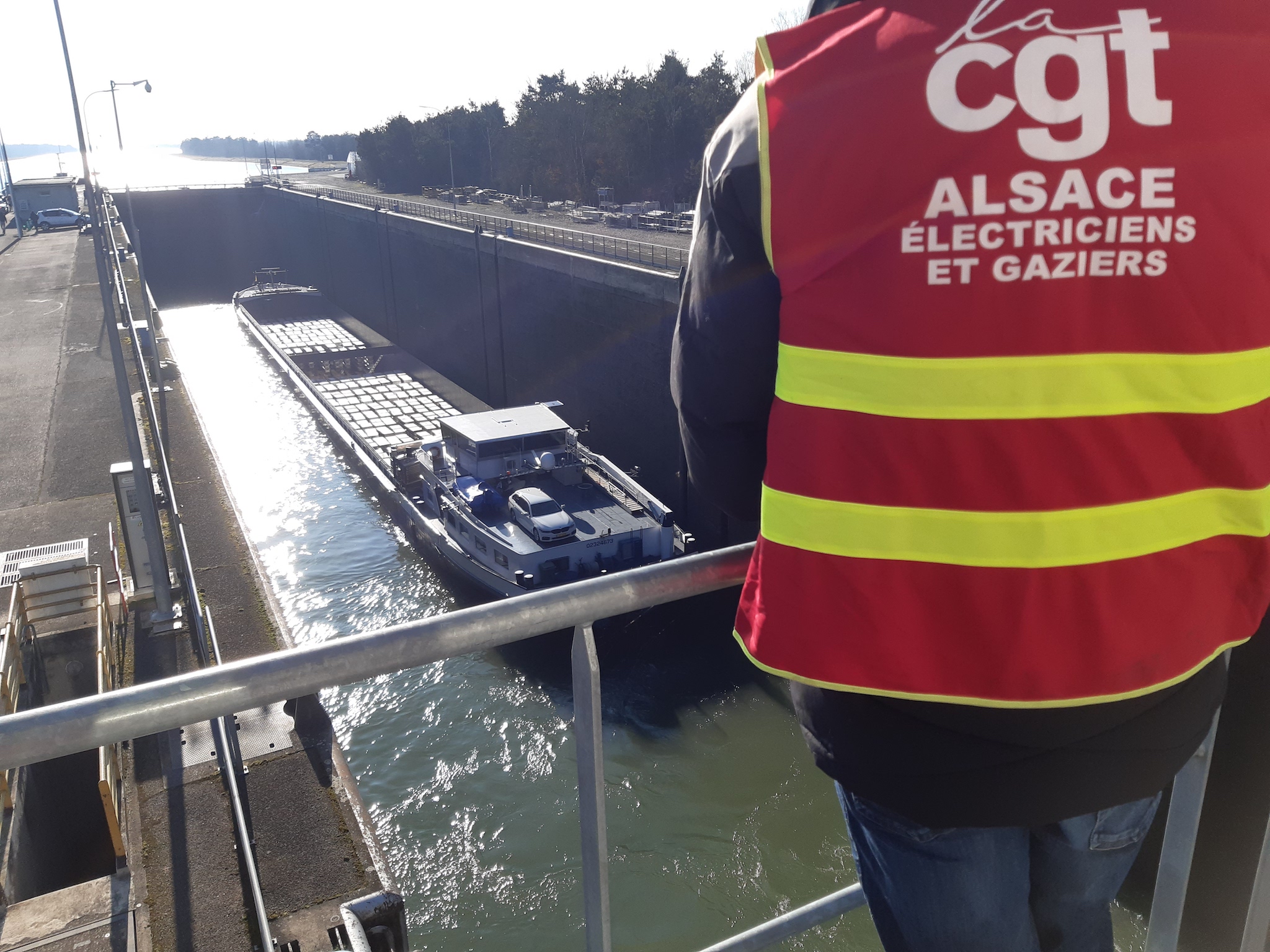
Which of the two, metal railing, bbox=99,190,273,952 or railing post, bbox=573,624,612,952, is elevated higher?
railing post, bbox=573,624,612,952

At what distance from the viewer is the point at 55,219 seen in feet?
147

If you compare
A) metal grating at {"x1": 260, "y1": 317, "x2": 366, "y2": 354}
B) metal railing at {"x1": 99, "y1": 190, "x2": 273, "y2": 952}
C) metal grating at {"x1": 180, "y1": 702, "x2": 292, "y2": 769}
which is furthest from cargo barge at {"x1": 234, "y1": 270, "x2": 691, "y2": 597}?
metal grating at {"x1": 260, "y1": 317, "x2": 366, "y2": 354}

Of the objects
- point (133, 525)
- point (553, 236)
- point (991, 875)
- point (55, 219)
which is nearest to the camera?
point (991, 875)

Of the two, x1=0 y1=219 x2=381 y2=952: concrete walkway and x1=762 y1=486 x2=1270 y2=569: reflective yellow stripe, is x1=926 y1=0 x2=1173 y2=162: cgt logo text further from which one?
x1=0 y1=219 x2=381 y2=952: concrete walkway

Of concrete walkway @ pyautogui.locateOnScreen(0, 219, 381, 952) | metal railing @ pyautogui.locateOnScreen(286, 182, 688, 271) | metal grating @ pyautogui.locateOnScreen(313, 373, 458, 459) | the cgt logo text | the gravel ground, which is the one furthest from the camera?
the gravel ground

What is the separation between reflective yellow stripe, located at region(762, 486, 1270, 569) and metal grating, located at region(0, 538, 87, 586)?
9501mm

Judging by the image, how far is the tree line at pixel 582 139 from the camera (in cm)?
4288

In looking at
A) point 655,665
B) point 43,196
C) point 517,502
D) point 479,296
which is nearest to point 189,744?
point 655,665

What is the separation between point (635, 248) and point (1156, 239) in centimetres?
2394

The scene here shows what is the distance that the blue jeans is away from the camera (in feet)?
4.02

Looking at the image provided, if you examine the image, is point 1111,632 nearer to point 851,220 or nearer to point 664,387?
point 851,220

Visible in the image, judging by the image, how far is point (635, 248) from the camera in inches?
958

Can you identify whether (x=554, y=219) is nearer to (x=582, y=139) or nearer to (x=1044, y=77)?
(x=582, y=139)

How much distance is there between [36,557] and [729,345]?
995 centimetres
